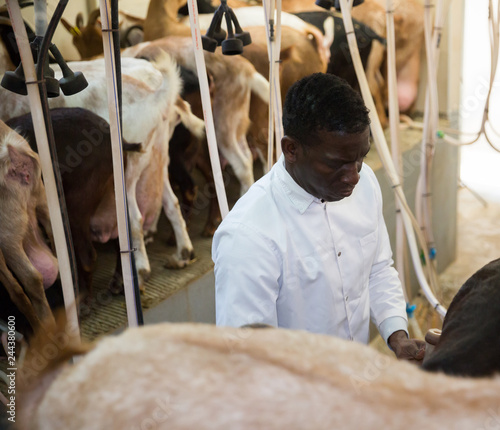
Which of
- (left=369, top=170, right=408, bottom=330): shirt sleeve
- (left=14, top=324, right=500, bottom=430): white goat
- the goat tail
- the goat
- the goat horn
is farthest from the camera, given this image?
the goat tail

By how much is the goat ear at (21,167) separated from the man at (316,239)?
0.65 meters

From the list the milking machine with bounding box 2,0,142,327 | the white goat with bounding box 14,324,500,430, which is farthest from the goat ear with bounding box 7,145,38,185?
the white goat with bounding box 14,324,500,430

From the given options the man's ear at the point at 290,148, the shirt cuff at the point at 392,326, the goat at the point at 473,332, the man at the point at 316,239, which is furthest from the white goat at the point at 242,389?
the shirt cuff at the point at 392,326

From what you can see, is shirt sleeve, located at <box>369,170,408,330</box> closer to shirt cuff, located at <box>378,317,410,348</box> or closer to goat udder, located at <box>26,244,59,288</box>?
shirt cuff, located at <box>378,317,410,348</box>

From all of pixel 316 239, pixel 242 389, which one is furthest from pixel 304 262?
pixel 242 389

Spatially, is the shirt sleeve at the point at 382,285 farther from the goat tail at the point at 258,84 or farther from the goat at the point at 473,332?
the goat tail at the point at 258,84

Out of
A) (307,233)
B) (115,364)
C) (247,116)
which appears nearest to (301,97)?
(307,233)

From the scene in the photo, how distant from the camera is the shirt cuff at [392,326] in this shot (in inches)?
46.1

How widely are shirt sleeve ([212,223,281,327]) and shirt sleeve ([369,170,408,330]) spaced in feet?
1.01

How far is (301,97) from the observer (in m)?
1.01

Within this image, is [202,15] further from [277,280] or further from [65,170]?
[277,280]

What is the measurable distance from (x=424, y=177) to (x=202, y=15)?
1.14 meters

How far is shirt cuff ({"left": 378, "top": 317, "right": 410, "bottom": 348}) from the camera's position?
1172mm

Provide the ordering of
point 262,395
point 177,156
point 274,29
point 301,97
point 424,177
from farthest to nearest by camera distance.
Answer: point 424,177 < point 177,156 < point 274,29 < point 301,97 < point 262,395
